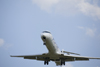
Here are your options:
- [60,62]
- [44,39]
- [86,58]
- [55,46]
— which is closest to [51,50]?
[55,46]

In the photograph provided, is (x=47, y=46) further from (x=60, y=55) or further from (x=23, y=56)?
(x=23, y=56)

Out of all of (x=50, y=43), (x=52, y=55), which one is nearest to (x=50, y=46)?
(x=50, y=43)

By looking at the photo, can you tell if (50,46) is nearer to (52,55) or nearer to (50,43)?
(50,43)

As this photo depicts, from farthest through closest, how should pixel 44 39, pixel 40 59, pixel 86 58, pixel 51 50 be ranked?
pixel 40 59, pixel 86 58, pixel 51 50, pixel 44 39

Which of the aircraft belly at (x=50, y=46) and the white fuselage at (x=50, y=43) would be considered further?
the aircraft belly at (x=50, y=46)

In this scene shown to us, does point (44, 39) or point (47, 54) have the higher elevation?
point (44, 39)

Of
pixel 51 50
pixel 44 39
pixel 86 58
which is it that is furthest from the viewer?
pixel 86 58

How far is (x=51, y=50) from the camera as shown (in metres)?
33.0

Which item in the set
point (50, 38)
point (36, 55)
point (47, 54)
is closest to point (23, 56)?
point (36, 55)

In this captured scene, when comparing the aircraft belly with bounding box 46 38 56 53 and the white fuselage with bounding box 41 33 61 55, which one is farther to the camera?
the aircraft belly with bounding box 46 38 56 53

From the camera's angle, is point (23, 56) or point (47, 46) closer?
point (47, 46)

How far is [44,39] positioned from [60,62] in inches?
378

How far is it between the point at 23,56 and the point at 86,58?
1501cm

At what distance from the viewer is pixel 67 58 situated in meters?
37.7
